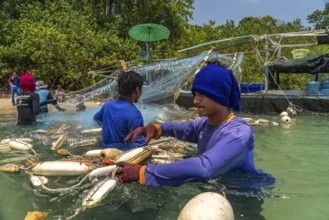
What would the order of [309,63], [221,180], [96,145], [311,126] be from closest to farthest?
[221,180] → [96,145] → [311,126] → [309,63]

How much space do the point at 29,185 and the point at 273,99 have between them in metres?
9.41

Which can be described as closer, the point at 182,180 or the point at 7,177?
the point at 182,180

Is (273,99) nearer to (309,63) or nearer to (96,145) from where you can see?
(309,63)

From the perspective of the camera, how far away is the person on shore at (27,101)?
7754 millimetres

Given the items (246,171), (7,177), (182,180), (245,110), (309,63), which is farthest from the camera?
(245,110)

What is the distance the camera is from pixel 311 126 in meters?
9.05

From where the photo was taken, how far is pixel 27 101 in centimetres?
781

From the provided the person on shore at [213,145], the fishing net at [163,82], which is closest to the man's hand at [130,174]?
the person on shore at [213,145]

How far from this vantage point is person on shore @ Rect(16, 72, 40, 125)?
7.75 metres

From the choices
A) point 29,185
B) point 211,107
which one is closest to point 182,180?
point 211,107

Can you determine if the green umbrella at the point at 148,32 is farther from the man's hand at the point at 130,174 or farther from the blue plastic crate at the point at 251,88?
the man's hand at the point at 130,174

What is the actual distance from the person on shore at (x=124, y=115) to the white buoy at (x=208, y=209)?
177 cm

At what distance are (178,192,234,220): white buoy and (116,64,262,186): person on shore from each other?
0.19 meters

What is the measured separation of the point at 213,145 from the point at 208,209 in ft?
1.44
